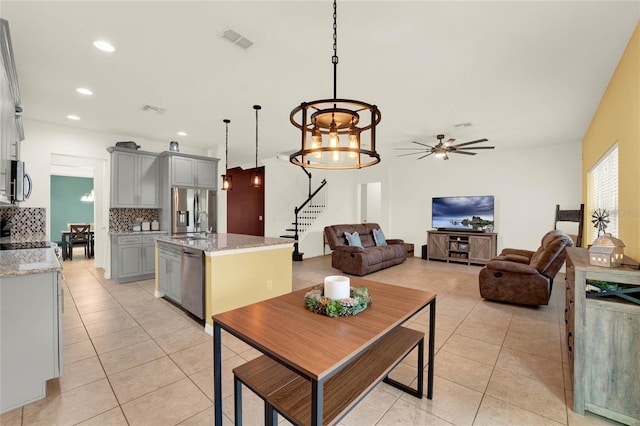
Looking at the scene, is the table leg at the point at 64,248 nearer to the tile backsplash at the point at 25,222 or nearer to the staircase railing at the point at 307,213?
the tile backsplash at the point at 25,222

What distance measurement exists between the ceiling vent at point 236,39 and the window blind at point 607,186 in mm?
3752

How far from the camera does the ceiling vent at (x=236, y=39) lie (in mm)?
2355

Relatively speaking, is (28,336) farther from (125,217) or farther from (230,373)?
(125,217)

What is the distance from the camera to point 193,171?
5.52m

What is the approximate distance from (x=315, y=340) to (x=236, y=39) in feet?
8.18

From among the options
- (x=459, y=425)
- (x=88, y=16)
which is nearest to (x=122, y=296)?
(x=88, y=16)

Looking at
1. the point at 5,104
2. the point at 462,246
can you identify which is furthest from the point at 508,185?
the point at 5,104

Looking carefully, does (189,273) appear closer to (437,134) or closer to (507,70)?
(507,70)

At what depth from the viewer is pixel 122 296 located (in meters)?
4.18

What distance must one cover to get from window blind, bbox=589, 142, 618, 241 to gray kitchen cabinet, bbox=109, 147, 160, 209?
6.84 meters

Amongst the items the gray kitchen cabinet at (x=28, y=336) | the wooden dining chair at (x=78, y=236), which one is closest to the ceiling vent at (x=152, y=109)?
the gray kitchen cabinet at (x=28, y=336)

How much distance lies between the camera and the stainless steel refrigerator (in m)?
5.34

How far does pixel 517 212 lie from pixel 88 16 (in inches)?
303

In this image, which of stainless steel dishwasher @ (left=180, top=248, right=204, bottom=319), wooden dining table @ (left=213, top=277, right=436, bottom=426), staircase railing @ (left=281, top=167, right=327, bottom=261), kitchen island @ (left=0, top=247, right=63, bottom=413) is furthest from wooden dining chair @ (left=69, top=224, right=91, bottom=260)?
wooden dining table @ (left=213, top=277, right=436, bottom=426)
